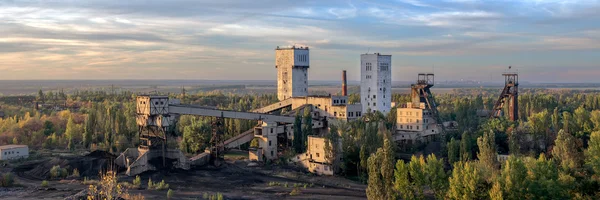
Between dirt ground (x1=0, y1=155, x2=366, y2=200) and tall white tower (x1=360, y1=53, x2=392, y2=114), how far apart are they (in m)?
27.7

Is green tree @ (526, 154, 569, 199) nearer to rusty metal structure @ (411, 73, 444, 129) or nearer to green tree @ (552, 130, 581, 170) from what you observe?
green tree @ (552, 130, 581, 170)

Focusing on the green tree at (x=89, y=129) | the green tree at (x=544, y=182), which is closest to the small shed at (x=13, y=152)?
the green tree at (x=89, y=129)

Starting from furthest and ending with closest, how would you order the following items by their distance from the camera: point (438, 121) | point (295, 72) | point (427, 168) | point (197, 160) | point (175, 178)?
1. point (295, 72)
2. point (438, 121)
3. point (197, 160)
4. point (175, 178)
5. point (427, 168)

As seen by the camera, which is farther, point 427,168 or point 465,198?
point 427,168

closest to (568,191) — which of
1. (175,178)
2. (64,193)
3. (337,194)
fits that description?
(337,194)

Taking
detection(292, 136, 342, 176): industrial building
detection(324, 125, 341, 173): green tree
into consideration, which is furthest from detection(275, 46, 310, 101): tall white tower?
detection(324, 125, 341, 173): green tree

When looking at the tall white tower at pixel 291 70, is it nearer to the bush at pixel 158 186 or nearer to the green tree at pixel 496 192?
the bush at pixel 158 186

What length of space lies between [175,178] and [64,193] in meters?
8.63

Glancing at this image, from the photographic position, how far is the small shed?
49.9 m

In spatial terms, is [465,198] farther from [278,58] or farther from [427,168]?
[278,58]

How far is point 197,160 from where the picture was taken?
159 feet

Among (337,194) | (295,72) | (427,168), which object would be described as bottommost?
(337,194)

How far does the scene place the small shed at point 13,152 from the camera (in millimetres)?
49938

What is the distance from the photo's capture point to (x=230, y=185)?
136ft
